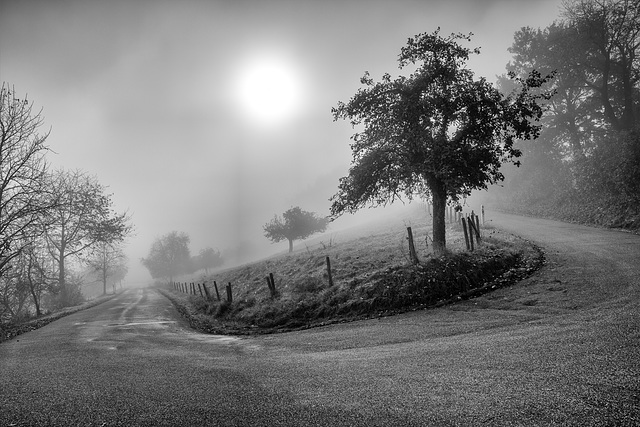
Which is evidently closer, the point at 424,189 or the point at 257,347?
the point at 257,347

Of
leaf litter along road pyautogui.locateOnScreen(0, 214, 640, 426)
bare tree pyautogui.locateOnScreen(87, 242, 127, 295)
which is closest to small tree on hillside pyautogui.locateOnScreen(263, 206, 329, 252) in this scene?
bare tree pyautogui.locateOnScreen(87, 242, 127, 295)

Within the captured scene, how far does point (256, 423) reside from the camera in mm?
3574

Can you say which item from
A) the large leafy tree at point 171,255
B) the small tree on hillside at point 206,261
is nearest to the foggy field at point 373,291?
the large leafy tree at point 171,255

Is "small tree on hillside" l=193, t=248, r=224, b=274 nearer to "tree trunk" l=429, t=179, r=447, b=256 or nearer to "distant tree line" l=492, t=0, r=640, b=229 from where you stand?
"distant tree line" l=492, t=0, r=640, b=229

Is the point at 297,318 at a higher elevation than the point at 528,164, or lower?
lower

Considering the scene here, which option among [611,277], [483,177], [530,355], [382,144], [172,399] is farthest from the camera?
[382,144]

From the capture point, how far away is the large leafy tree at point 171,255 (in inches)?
3246

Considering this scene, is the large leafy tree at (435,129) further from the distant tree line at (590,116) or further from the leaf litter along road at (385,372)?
the distant tree line at (590,116)

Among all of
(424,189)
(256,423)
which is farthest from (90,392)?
(424,189)

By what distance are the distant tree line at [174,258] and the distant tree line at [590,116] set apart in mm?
79100

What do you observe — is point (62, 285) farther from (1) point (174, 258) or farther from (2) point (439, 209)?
(1) point (174, 258)

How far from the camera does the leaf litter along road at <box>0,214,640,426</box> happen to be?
3.50m

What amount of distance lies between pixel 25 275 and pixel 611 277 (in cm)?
3442

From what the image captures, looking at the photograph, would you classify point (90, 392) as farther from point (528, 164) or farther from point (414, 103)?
point (528, 164)
